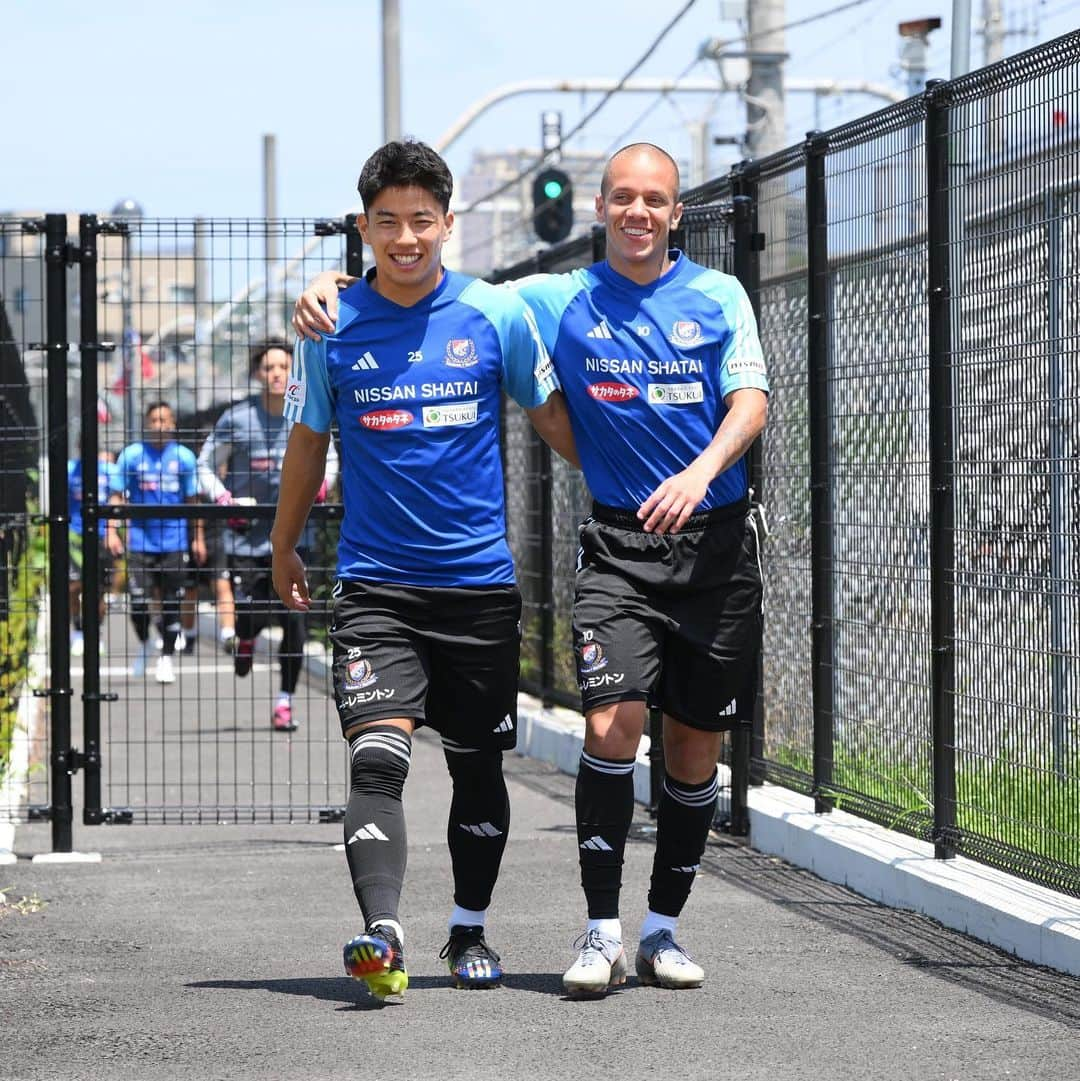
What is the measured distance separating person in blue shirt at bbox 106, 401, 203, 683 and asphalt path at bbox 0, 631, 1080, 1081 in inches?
56.9

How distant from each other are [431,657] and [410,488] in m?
0.46

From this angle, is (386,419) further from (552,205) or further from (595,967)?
(552,205)

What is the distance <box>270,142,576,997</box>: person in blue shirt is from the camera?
5.58 m

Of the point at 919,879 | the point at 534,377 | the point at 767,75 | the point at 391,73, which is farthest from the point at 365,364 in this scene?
the point at 391,73

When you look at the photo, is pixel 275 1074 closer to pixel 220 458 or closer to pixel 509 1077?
pixel 509 1077

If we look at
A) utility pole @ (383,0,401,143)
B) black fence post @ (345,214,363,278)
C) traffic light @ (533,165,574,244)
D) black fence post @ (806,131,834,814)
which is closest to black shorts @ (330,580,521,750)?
black fence post @ (806,131,834,814)

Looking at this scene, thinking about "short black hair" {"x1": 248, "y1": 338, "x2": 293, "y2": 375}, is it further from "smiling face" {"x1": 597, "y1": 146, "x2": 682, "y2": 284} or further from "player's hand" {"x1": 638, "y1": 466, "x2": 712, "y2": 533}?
"player's hand" {"x1": 638, "y1": 466, "x2": 712, "y2": 533}

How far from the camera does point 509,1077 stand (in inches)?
190

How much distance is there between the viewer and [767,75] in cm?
1512

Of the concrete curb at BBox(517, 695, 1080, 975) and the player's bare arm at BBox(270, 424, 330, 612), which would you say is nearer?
the player's bare arm at BBox(270, 424, 330, 612)

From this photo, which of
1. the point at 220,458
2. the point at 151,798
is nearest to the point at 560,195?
the point at 220,458

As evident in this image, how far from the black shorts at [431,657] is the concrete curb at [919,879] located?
5.19ft

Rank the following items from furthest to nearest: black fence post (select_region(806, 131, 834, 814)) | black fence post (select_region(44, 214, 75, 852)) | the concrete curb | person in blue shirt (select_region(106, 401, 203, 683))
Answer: person in blue shirt (select_region(106, 401, 203, 683))
black fence post (select_region(44, 214, 75, 852))
black fence post (select_region(806, 131, 834, 814))
the concrete curb

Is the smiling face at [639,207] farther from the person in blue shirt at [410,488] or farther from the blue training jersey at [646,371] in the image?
the person in blue shirt at [410,488]
